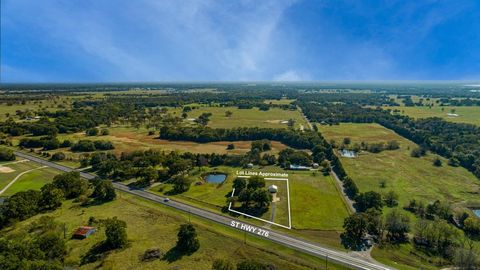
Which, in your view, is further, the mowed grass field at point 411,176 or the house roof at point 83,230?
the mowed grass field at point 411,176

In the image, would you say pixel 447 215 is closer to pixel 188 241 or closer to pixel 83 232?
pixel 188 241

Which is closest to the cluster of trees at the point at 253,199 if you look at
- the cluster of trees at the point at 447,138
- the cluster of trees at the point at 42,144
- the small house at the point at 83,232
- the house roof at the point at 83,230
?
the small house at the point at 83,232

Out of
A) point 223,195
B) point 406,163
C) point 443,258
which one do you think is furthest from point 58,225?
point 406,163

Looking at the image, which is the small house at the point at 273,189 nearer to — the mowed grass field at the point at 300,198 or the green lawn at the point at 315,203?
the mowed grass field at the point at 300,198

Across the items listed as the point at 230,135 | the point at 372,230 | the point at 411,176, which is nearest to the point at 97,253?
the point at 372,230

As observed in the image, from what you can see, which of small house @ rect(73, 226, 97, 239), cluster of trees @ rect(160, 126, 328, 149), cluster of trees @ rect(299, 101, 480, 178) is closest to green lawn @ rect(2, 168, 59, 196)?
small house @ rect(73, 226, 97, 239)

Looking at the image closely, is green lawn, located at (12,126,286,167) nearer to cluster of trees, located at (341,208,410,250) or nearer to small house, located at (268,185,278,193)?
small house, located at (268,185,278,193)

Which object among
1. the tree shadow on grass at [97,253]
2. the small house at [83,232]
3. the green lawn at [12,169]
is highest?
the green lawn at [12,169]
